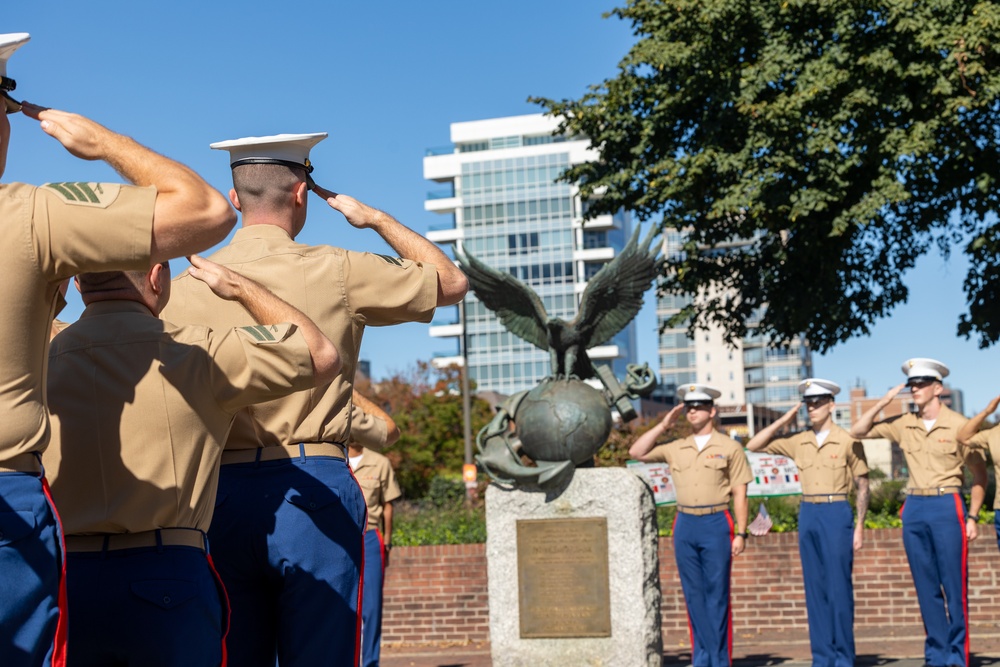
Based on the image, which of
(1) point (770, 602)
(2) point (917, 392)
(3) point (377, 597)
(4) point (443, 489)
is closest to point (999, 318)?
(1) point (770, 602)

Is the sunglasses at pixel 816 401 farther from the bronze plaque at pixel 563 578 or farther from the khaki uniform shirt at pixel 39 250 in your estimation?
the khaki uniform shirt at pixel 39 250

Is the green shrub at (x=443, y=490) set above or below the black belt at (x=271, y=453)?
above

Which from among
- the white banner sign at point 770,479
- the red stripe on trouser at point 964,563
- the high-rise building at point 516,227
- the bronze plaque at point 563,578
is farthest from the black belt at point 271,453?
the high-rise building at point 516,227

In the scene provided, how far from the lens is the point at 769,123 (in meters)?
18.7

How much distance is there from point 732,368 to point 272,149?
123758 millimetres

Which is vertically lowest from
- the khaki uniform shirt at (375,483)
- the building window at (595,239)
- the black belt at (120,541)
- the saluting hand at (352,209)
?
the black belt at (120,541)

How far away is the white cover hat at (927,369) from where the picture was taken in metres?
9.23

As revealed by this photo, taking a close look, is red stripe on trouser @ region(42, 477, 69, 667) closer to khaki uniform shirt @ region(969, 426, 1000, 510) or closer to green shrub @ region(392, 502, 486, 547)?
khaki uniform shirt @ region(969, 426, 1000, 510)

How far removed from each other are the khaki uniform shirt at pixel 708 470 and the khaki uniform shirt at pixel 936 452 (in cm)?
126

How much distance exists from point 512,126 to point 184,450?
284 feet

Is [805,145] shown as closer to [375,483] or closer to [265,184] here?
[375,483]

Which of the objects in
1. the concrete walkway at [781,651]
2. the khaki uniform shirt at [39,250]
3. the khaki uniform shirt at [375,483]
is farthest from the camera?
the concrete walkway at [781,651]

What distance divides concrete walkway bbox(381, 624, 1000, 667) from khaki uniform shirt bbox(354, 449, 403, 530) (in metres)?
1.77

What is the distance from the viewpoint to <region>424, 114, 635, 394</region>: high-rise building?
3314 inches
